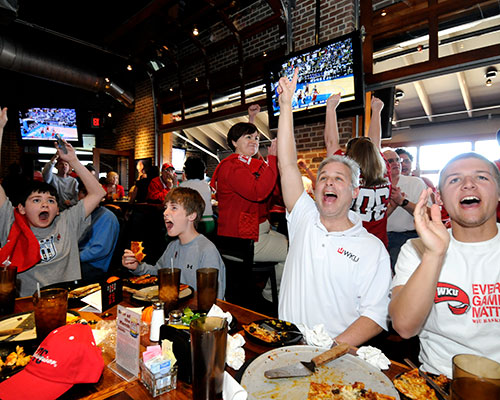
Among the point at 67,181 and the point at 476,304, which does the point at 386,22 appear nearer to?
the point at 476,304

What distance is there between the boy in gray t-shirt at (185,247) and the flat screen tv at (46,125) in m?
7.63

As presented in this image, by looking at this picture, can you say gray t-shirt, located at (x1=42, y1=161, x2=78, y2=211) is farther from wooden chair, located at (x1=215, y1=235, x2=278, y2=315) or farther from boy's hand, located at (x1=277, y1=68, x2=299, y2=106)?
boy's hand, located at (x1=277, y1=68, x2=299, y2=106)

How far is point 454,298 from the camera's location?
1218 millimetres

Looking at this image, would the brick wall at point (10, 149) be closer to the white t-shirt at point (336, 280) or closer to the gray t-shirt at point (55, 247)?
the gray t-shirt at point (55, 247)

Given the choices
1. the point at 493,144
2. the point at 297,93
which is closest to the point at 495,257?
the point at 297,93

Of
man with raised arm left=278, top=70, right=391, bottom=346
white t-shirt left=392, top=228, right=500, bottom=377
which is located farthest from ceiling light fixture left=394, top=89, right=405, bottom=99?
white t-shirt left=392, top=228, right=500, bottom=377

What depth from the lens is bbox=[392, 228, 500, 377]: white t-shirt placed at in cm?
119

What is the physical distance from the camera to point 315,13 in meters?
4.82

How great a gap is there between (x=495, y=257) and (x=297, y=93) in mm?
3859

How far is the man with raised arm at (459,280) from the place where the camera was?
114cm

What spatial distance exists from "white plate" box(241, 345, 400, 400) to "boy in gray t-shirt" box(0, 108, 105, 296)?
180 cm

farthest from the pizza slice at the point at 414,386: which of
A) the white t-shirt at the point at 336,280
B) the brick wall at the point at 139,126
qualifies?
the brick wall at the point at 139,126

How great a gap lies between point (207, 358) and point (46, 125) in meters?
9.63

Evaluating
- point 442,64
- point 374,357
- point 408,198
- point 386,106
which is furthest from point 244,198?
point 386,106
